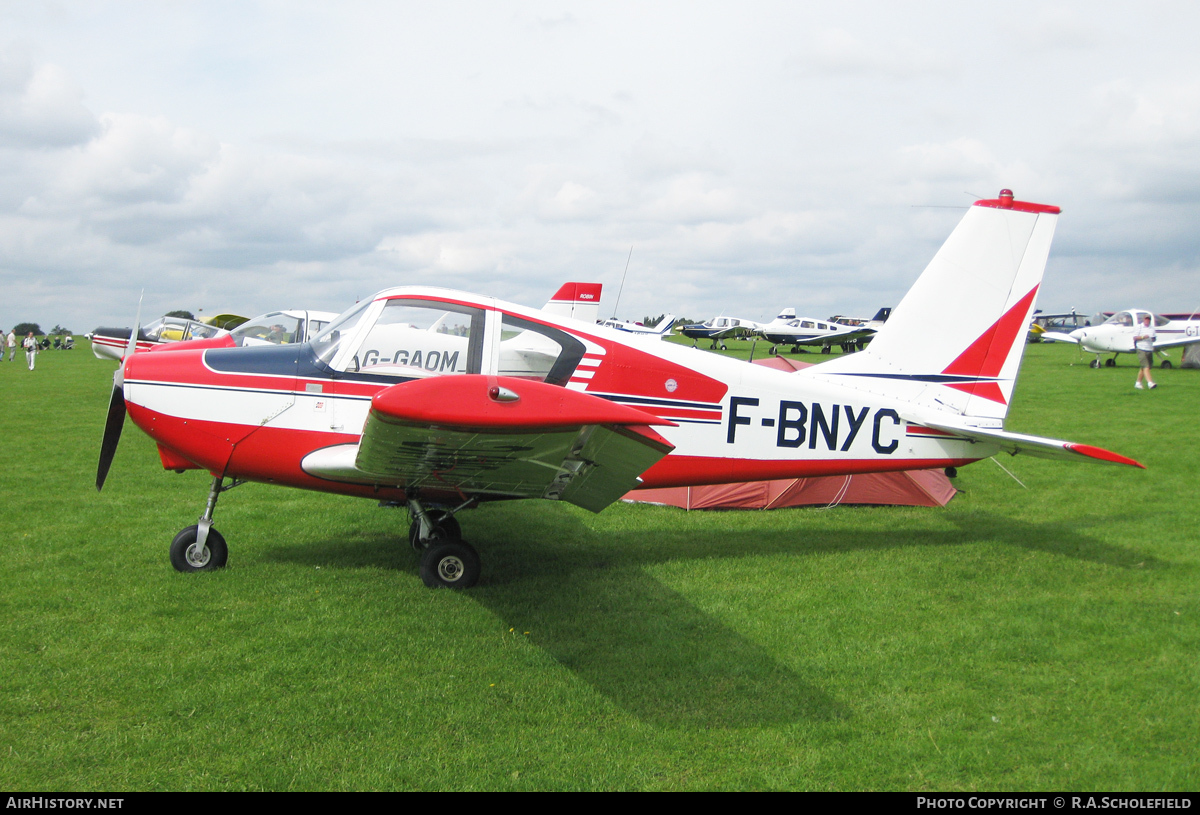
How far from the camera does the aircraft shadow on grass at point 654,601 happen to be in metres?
4.05

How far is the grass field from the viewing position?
3445mm

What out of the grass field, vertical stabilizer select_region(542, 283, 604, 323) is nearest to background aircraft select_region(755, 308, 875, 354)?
vertical stabilizer select_region(542, 283, 604, 323)

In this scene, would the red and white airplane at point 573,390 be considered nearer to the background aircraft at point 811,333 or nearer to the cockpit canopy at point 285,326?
the cockpit canopy at point 285,326

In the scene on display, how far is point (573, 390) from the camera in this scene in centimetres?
424

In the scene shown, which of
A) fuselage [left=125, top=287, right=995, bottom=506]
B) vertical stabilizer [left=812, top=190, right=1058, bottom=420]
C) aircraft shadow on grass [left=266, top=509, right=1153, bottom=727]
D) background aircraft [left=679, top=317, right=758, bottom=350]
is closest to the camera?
aircraft shadow on grass [left=266, top=509, right=1153, bottom=727]

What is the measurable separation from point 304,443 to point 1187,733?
548 centimetres

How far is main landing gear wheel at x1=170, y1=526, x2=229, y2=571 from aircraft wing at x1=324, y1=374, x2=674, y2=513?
1.60m

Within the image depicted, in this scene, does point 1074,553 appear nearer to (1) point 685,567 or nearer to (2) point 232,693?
(1) point 685,567

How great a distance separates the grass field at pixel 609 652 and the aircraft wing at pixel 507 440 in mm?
945

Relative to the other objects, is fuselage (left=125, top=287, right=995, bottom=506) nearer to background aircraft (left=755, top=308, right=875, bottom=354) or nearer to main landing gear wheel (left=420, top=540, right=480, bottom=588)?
main landing gear wheel (left=420, top=540, right=480, bottom=588)

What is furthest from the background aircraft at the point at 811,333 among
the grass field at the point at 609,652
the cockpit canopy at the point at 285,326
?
the grass field at the point at 609,652

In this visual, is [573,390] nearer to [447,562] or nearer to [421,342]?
[421,342]

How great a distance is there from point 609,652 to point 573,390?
63.9 inches

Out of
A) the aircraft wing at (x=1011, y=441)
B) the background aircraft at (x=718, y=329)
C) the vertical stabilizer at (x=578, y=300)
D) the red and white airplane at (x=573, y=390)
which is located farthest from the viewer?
the background aircraft at (x=718, y=329)
